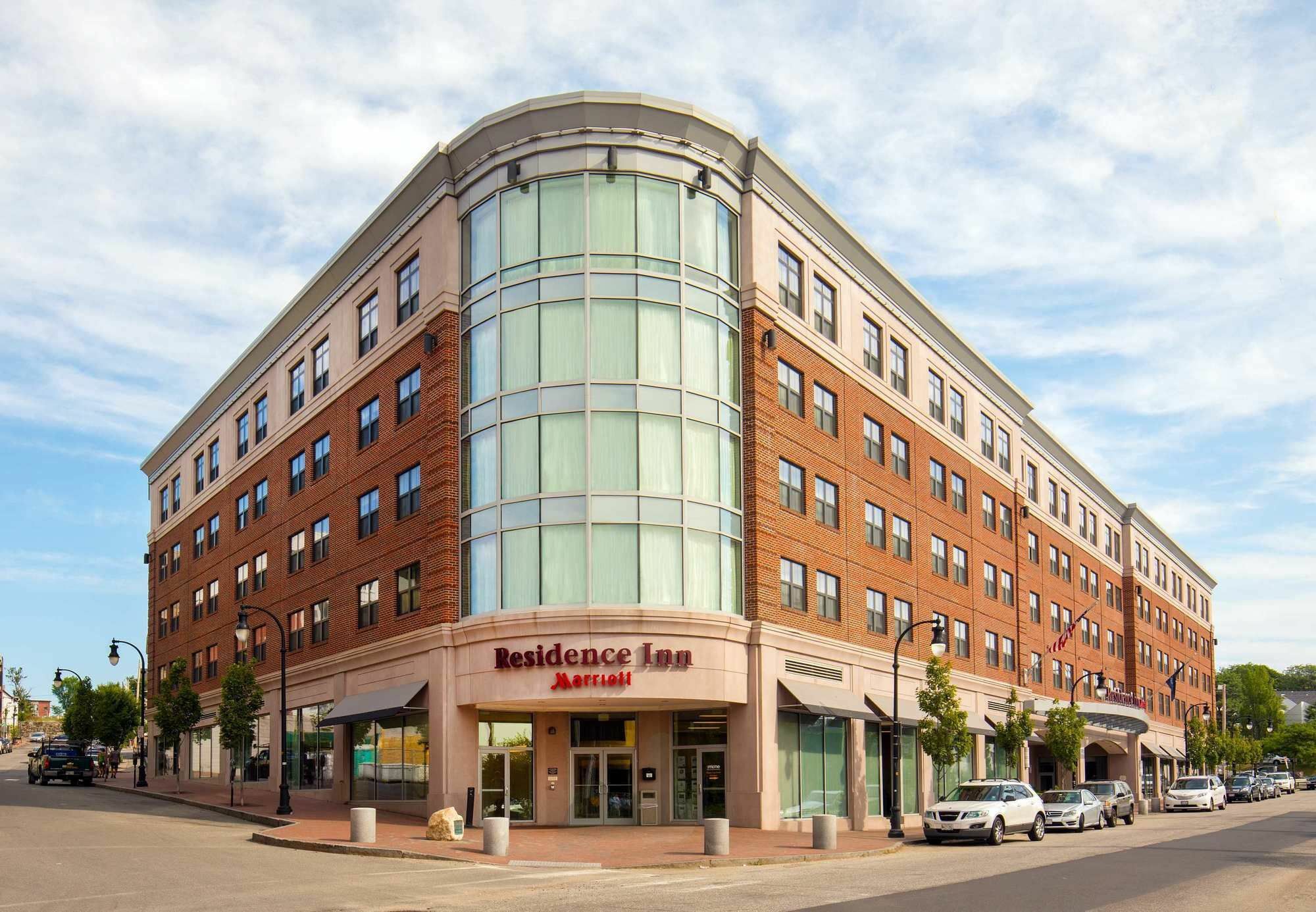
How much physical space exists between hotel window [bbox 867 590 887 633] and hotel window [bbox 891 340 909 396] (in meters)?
8.15

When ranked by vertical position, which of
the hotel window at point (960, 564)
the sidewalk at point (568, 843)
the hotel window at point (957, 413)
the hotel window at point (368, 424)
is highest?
the hotel window at point (957, 413)

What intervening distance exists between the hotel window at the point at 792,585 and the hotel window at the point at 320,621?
17.5 metres

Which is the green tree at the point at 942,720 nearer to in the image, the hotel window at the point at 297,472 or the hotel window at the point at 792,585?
the hotel window at the point at 792,585

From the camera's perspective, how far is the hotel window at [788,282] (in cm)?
3981

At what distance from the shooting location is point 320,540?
1865 inches

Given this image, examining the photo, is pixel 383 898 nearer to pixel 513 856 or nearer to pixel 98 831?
pixel 513 856

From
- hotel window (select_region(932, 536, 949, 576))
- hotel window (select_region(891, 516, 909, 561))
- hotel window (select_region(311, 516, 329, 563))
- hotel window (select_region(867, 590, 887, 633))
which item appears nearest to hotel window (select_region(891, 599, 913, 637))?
hotel window (select_region(867, 590, 887, 633))

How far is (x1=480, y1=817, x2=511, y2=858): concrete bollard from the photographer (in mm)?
27375

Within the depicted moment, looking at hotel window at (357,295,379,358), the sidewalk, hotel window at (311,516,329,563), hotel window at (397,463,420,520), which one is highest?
hotel window at (357,295,379,358)

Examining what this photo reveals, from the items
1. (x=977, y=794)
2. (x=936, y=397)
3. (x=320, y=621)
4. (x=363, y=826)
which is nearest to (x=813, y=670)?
(x=977, y=794)

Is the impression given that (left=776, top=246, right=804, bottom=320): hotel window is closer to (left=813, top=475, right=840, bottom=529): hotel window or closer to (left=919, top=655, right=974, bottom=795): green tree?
(left=813, top=475, right=840, bottom=529): hotel window

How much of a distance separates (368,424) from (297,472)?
810 centimetres

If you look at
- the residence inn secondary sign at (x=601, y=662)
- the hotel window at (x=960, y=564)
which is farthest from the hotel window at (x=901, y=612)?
the residence inn secondary sign at (x=601, y=662)

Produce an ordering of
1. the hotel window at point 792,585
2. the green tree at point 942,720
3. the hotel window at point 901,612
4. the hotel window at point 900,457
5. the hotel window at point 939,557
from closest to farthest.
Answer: the hotel window at point 792,585 → the green tree at point 942,720 → the hotel window at point 901,612 → the hotel window at point 900,457 → the hotel window at point 939,557
